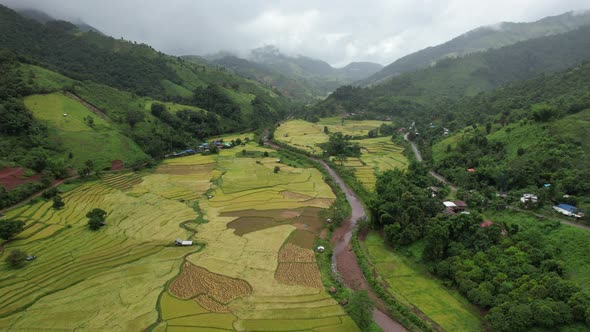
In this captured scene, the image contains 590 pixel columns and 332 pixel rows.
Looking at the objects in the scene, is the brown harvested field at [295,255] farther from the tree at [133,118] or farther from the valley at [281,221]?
the tree at [133,118]

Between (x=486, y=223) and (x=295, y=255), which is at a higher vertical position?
(x=486, y=223)

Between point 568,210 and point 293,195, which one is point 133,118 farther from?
point 568,210

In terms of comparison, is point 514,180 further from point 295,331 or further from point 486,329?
point 295,331

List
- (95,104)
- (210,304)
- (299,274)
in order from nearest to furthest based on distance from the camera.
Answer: (210,304), (299,274), (95,104)

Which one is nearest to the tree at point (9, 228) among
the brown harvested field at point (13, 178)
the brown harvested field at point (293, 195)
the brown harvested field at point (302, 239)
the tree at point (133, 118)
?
the brown harvested field at point (13, 178)

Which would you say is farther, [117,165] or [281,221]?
[117,165]

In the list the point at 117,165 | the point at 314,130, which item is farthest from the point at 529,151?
the point at 117,165
